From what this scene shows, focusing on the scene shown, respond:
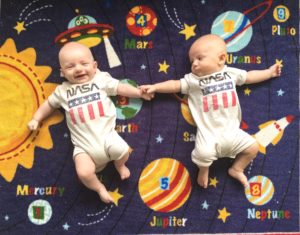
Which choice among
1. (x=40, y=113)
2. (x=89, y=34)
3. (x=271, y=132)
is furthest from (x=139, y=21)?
(x=271, y=132)

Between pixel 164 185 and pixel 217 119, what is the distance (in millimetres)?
232

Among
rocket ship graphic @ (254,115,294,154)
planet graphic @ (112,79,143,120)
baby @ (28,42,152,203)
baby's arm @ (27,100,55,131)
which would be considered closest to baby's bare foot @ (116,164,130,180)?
baby @ (28,42,152,203)

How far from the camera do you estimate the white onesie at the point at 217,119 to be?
106 centimetres

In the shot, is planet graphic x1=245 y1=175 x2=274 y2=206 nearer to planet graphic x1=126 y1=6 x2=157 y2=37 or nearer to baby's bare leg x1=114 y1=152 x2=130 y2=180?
baby's bare leg x1=114 y1=152 x2=130 y2=180

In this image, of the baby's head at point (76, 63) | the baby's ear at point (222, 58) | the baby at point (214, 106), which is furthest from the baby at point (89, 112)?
the baby's ear at point (222, 58)

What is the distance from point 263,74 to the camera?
1122mm

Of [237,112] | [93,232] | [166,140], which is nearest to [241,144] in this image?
[237,112]

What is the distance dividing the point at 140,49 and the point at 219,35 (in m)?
0.23

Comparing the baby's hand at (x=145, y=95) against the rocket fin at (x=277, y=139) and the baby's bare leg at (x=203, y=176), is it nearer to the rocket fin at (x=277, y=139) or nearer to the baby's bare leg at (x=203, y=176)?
the baby's bare leg at (x=203, y=176)

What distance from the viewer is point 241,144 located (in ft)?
3.49

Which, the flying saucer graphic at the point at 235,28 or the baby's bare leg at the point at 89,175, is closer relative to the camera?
the baby's bare leg at the point at 89,175

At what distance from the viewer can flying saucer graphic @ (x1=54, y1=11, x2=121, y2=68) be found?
1.14m

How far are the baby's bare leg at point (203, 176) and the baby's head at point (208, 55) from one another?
0.25 meters

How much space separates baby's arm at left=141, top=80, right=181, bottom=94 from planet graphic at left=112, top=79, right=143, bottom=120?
5cm
